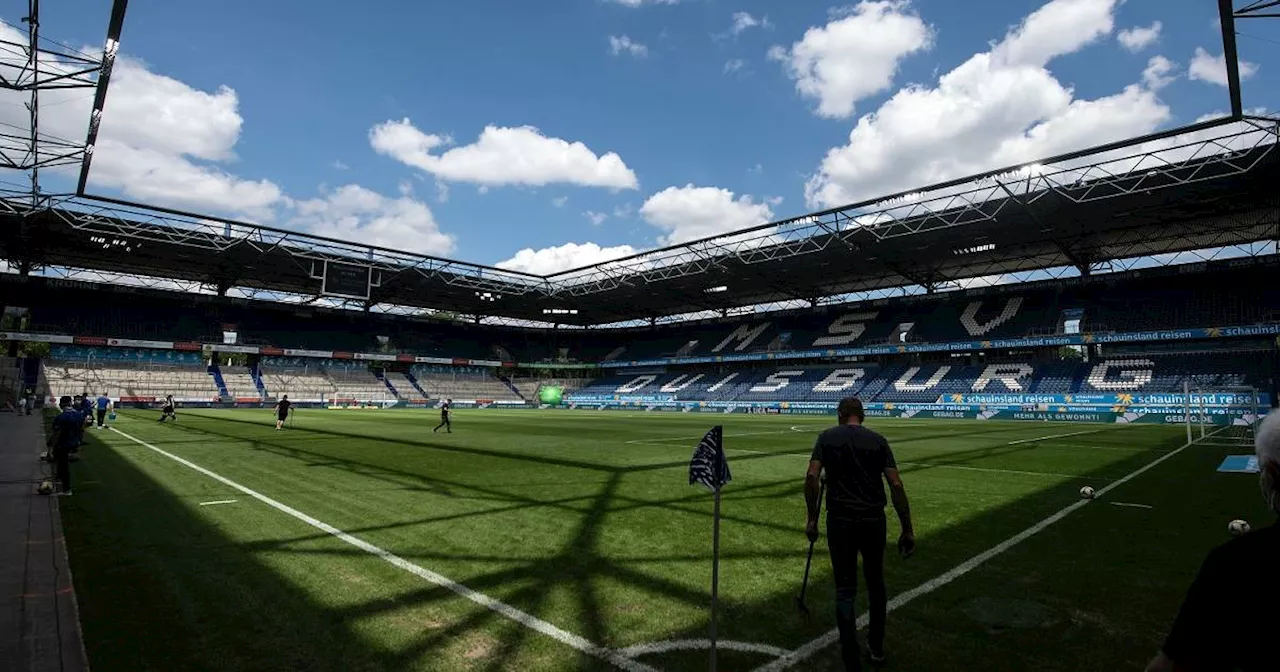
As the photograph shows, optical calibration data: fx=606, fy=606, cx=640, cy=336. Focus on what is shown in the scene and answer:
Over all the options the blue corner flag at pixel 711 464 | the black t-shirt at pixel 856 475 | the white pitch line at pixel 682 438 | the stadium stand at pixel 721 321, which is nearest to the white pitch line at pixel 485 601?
the blue corner flag at pixel 711 464

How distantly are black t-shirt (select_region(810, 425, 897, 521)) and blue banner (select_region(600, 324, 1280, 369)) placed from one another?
47498mm

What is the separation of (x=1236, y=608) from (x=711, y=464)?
3.37 m

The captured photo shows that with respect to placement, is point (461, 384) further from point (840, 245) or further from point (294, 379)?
point (840, 245)

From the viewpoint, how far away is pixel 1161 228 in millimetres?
36812

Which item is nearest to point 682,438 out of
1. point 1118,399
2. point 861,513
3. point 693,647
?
point 693,647

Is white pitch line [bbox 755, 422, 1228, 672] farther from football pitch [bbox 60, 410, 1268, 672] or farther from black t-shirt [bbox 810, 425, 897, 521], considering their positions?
black t-shirt [bbox 810, 425, 897, 521]

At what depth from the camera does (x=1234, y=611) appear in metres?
1.68

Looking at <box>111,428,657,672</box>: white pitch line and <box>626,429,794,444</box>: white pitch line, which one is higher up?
<box>626,429,794,444</box>: white pitch line

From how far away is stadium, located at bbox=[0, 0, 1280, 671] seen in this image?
16.1 feet

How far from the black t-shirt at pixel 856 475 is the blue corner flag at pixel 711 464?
2.45 feet

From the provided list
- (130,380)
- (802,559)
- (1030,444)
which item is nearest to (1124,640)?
(802,559)

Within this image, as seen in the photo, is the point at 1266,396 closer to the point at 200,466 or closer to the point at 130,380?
the point at 200,466

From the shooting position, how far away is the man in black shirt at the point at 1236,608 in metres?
1.63

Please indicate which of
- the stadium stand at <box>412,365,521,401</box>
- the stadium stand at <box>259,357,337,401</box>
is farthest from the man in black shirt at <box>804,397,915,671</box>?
the stadium stand at <box>412,365,521,401</box>
